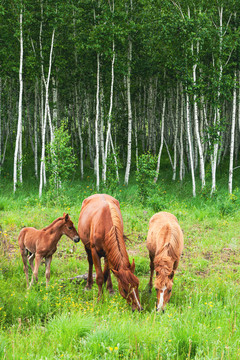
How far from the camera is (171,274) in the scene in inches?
192

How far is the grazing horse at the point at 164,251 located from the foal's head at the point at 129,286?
337 millimetres

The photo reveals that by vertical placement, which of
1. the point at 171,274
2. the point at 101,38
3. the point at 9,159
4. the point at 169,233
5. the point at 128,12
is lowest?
the point at 171,274

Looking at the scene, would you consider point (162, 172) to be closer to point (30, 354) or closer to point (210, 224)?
point (210, 224)

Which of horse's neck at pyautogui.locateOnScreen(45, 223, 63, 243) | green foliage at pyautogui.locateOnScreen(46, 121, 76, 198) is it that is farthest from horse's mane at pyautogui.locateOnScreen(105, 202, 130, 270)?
green foliage at pyautogui.locateOnScreen(46, 121, 76, 198)

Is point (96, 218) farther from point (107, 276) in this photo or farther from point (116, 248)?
point (107, 276)

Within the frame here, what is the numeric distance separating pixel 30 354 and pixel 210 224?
8818 mm

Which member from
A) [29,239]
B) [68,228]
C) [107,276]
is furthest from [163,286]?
[29,239]

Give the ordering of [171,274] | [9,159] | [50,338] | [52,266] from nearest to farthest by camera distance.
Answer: [50,338]
[171,274]
[52,266]
[9,159]

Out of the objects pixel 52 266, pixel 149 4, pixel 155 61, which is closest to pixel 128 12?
pixel 149 4

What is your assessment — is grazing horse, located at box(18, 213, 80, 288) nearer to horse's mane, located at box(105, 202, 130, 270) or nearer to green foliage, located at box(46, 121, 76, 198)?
horse's mane, located at box(105, 202, 130, 270)

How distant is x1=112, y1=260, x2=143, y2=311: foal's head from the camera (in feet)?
14.9

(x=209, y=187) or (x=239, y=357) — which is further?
(x=209, y=187)

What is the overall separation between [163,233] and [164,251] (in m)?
0.55

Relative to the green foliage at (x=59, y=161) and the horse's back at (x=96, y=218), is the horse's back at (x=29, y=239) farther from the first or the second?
the green foliage at (x=59, y=161)
